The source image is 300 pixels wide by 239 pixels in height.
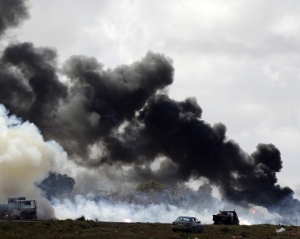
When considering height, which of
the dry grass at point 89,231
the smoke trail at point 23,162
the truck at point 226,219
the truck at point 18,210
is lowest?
the dry grass at point 89,231

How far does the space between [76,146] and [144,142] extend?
18268mm

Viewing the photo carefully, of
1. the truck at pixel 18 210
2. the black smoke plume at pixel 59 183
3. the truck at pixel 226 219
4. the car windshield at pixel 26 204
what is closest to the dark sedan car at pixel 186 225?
the truck at pixel 226 219

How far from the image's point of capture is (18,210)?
6153 cm

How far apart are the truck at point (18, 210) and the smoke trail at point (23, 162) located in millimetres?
4563

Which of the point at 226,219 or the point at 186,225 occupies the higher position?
the point at 226,219

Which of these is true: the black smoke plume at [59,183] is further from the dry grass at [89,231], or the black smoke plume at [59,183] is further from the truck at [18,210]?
the dry grass at [89,231]

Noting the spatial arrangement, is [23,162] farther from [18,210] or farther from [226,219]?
[226,219]

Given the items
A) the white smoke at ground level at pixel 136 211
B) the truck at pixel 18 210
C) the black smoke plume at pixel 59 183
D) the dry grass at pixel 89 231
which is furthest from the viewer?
the black smoke plume at pixel 59 183

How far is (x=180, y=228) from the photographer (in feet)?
164

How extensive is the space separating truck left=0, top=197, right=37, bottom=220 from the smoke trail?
4.56 metres

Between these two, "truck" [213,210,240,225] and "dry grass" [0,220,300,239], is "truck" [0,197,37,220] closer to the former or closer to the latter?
"dry grass" [0,220,300,239]

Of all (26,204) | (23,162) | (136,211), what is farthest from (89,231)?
(136,211)

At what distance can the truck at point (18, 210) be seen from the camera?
200 ft

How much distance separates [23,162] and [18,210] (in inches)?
373
